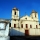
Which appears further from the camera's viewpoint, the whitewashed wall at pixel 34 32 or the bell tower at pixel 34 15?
the bell tower at pixel 34 15

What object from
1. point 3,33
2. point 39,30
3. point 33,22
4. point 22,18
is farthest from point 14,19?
point 3,33

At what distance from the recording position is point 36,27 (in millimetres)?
30516

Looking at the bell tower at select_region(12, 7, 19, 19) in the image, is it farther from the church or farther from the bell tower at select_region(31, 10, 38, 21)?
the bell tower at select_region(31, 10, 38, 21)

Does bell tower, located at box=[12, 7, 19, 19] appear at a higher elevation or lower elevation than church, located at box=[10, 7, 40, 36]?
higher

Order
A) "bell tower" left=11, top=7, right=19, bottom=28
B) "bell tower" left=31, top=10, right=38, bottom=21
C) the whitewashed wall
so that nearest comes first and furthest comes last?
"bell tower" left=11, top=7, right=19, bottom=28 < the whitewashed wall < "bell tower" left=31, top=10, right=38, bottom=21

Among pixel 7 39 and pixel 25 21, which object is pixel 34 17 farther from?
pixel 7 39

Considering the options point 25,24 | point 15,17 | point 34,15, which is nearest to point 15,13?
point 15,17

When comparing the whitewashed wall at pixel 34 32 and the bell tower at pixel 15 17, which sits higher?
the bell tower at pixel 15 17

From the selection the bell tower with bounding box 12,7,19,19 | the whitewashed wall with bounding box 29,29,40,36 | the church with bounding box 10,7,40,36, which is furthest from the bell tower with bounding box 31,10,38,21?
the bell tower with bounding box 12,7,19,19

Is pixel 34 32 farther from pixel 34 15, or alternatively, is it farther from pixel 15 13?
pixel 15 13

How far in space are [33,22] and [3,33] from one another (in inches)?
698

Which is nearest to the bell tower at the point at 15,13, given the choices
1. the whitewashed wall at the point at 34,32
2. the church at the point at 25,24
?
the church at the point at 25,24

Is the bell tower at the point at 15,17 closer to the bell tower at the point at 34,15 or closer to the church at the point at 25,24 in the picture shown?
the church at the point at 25,24

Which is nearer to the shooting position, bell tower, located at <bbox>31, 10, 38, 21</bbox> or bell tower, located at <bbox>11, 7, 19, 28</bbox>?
bell tower, located at <bbox>11, 7, 19, 28</bbox>
